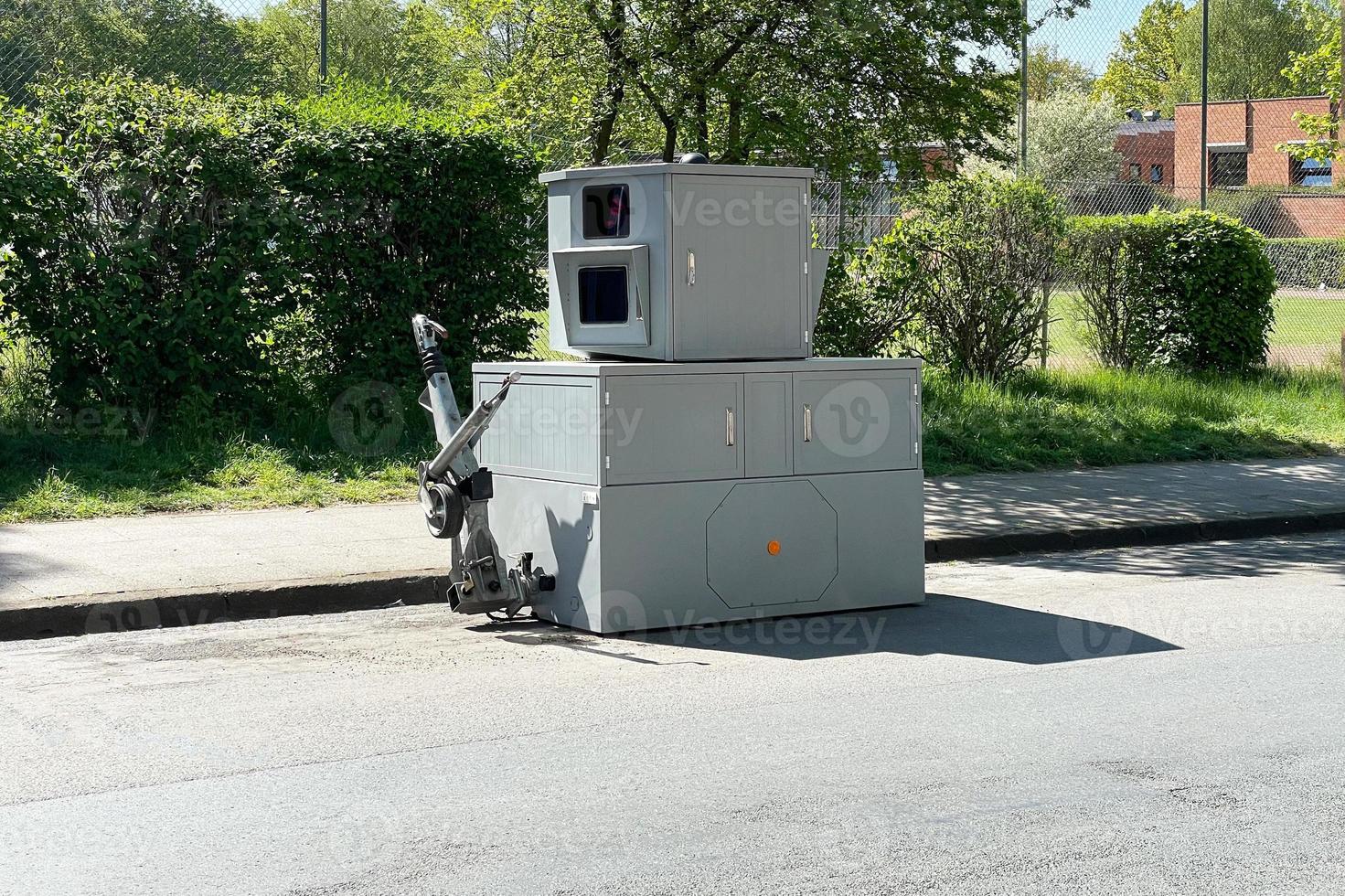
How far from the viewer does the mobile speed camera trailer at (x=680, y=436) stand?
7.46m

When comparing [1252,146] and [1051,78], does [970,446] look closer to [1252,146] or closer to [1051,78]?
[1252,146]

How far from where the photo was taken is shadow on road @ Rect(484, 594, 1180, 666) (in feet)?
23.4

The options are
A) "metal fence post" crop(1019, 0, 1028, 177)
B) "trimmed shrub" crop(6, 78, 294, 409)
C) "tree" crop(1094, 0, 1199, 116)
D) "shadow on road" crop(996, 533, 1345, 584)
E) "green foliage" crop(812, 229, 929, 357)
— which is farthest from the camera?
"tree" crop(1094, 0, 1199, 116)

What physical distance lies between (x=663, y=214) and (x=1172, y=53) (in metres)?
89.3

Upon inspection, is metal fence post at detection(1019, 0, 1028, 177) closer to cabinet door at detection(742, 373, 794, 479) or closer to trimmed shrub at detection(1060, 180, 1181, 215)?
trimmed shrub at detection(1060, 180, 1181, 215)

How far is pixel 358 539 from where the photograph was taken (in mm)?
9375

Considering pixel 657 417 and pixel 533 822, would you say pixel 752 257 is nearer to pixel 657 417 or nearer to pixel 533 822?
pixel 657 417

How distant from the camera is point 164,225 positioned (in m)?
11.6

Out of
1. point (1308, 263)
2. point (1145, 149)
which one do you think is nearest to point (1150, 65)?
point (1145, 149)

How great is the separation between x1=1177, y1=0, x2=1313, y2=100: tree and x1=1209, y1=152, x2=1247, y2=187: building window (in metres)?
22.0

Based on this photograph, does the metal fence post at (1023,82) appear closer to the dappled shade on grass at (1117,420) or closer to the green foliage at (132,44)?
the dappled shade on grass at (1117,420)

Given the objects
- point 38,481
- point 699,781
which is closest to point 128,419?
point 38,481

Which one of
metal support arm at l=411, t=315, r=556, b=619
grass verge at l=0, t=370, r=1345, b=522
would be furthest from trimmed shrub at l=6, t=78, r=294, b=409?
metal support arm at l=411, t=315, r=556, b=619

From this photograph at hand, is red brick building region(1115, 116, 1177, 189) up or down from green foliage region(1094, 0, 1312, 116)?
down
